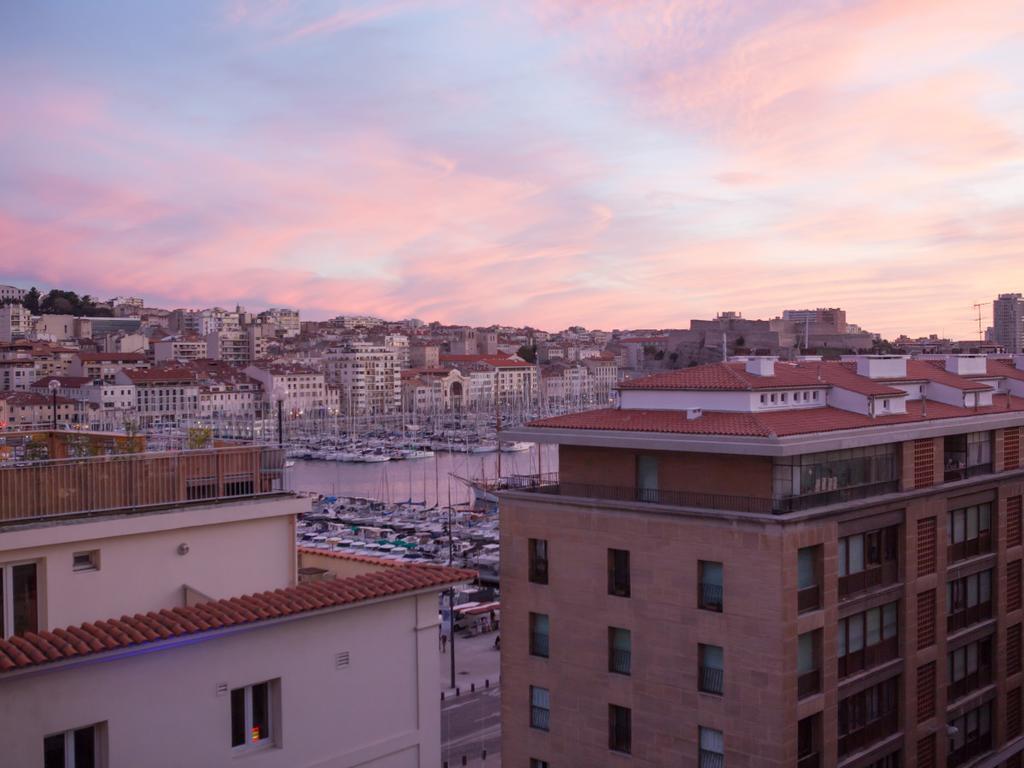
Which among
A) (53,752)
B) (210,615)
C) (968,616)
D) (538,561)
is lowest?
(968,616)

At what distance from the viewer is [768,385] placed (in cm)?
1138

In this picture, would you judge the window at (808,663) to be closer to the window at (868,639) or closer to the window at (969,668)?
the window at (868,639)

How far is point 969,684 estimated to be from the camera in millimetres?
12602

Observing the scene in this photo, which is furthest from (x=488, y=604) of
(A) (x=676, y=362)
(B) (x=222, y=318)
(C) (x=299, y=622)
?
(B) (x=222, y=318)

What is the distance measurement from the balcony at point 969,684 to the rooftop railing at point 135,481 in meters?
9.34

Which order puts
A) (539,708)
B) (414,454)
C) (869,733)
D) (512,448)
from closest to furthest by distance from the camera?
(869,733)
(539,708)
(414,454)
(512,448)

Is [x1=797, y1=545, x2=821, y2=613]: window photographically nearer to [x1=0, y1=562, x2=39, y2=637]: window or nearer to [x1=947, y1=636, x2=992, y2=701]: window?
[x1=947, y1=636, x2=992, y2=701]: window

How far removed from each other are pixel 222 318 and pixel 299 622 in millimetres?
140047

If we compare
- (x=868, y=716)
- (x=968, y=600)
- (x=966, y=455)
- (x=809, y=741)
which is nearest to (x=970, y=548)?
(x=968, y=600)

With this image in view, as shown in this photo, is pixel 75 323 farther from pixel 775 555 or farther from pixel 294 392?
pixel 775 555

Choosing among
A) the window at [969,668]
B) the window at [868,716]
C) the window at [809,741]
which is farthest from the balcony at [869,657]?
the window at [969,668]

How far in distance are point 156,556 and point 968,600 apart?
34.1 feet

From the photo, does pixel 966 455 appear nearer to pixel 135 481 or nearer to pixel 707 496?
pixel 707 496

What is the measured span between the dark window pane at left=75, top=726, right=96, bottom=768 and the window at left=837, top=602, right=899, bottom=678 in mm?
7763
